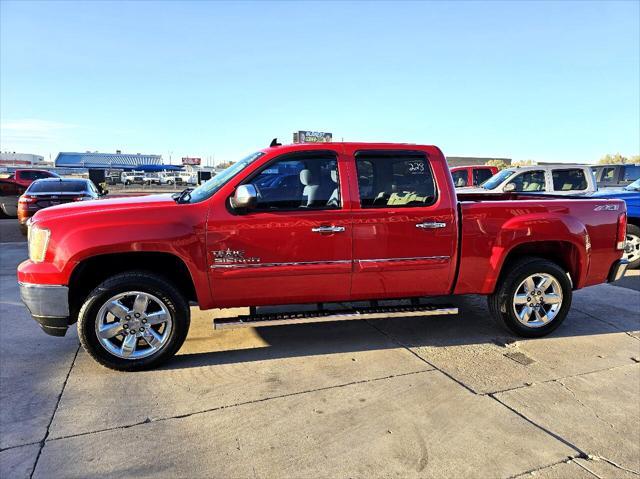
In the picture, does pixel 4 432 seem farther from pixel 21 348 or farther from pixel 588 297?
pixel 588 297

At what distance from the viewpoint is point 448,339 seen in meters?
4.60

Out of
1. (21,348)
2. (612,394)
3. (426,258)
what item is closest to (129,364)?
(21,348)

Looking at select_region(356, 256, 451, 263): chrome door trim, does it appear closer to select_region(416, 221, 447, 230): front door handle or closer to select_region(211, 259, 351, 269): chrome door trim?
select_region(211, 259, 351, 269): chrome door trim

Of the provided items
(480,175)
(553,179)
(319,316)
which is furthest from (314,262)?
(480,175)

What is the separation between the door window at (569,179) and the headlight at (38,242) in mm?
9773

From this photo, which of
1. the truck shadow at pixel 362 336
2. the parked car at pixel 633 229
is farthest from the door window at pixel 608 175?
the truck shadow at pixel 362 336

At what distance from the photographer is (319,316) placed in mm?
4133

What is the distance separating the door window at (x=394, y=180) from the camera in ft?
13.6

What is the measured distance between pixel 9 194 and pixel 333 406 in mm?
15916

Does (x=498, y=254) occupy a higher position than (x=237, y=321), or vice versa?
(x=498, y=254)

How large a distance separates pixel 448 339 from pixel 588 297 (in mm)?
3024

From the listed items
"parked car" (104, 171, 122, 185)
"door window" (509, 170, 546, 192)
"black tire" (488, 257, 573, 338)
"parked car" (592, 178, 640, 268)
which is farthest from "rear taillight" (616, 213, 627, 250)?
"parked car" (104, 171, 122, 185)

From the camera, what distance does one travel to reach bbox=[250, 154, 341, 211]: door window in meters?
3.97

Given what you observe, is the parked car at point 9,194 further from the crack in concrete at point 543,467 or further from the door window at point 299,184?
the crack in concrete at point 543,467
